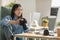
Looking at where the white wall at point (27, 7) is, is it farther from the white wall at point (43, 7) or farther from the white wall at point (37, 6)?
the white wall at point (43, 7)

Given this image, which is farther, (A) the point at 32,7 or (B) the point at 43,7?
(B) the point at 43,7

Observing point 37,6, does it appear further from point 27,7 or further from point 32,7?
point 27,7

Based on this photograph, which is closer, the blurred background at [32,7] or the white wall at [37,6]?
the blurred background at [32,7]

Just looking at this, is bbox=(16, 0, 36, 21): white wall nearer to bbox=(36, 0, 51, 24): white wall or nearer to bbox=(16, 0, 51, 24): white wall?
bbox=(16, 0, 51, 24): white wall

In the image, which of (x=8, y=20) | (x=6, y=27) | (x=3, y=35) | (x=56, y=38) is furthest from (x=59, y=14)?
(x=3, y=35)

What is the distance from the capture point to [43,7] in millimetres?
5148

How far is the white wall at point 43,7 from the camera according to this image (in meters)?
5.08

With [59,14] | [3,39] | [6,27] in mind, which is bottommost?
[3,39]

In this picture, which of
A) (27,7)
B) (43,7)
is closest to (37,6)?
(43,7)

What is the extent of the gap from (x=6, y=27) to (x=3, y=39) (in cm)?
35

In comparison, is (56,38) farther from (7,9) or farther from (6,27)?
(7,9)

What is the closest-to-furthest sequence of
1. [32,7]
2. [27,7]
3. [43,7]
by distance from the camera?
1. [27,7]
2. [32,7]
3. [43,7]

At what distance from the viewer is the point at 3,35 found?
3555 millimetres

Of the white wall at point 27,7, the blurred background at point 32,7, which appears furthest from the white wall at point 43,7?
the white wall at point 27,7
